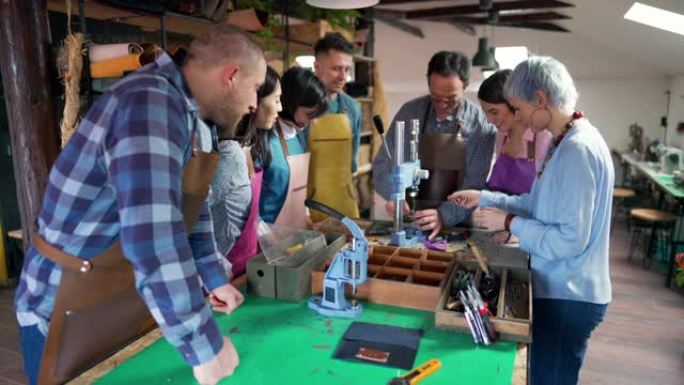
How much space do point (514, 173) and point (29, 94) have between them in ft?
7.78

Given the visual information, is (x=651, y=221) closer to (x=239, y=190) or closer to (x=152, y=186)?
(x=239, y=190)

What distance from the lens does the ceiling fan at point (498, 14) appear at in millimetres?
5688

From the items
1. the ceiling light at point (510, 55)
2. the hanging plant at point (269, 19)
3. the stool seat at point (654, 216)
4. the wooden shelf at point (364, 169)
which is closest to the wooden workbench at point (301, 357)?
the hanging plant at point (269, 19)

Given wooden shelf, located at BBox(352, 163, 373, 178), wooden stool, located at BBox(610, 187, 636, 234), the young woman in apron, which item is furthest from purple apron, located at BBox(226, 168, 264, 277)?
wooden stool, located at BBox(610, 187, 636, 234)

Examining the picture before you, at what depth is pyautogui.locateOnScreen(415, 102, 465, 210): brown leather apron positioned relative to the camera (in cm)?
265

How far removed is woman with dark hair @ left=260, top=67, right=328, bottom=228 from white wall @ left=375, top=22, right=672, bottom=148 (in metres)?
6.10

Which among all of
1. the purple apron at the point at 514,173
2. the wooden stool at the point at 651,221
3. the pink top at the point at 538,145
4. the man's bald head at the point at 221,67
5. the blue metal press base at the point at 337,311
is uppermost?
the man's bald head at the point at 221,67

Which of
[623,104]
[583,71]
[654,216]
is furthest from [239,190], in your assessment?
[623,104]

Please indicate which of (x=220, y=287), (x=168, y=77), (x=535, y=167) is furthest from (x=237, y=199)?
(x=535, y=167)

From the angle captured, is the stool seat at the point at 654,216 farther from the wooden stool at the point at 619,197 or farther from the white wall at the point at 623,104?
the white wall at the point at 623,104

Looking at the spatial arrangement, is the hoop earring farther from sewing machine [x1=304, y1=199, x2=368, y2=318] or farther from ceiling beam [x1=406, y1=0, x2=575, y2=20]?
ceiling beam [x1=406, y1=0, x2=575, y2=20]

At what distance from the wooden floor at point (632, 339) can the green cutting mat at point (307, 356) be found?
82.3 inches

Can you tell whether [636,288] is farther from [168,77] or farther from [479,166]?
[168,77]

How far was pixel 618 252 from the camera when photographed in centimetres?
551
